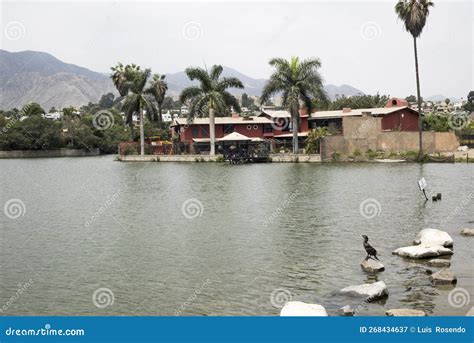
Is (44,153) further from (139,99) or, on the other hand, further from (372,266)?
(372,266)

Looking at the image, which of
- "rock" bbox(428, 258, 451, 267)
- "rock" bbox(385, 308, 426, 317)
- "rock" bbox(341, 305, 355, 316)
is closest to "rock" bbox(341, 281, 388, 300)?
"rock" bbox(341, 305, 355, 316)

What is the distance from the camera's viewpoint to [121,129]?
121375 mm

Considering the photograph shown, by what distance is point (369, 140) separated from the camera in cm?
6009

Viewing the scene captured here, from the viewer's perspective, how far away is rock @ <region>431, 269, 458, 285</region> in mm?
13609

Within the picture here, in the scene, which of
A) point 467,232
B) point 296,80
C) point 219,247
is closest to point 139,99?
point 296,80

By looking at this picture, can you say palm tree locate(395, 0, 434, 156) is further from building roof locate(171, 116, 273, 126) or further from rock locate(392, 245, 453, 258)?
rock locate(392, 245, 453, 258)

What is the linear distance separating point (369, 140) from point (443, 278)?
47.8 m

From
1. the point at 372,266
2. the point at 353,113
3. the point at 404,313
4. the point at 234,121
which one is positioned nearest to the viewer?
the point at 404,313

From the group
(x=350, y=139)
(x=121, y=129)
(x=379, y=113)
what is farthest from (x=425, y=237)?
(x=121, y=129)

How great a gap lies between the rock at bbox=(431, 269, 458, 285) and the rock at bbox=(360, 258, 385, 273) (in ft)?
4.93

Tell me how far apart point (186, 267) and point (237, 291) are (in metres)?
2.84

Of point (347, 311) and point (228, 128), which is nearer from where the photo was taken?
point (347, 311)

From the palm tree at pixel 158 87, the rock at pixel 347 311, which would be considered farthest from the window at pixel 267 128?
the rock at pixel 347 311

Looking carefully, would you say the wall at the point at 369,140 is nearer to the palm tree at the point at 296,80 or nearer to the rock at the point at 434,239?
the palm tree at the point at 296,80
